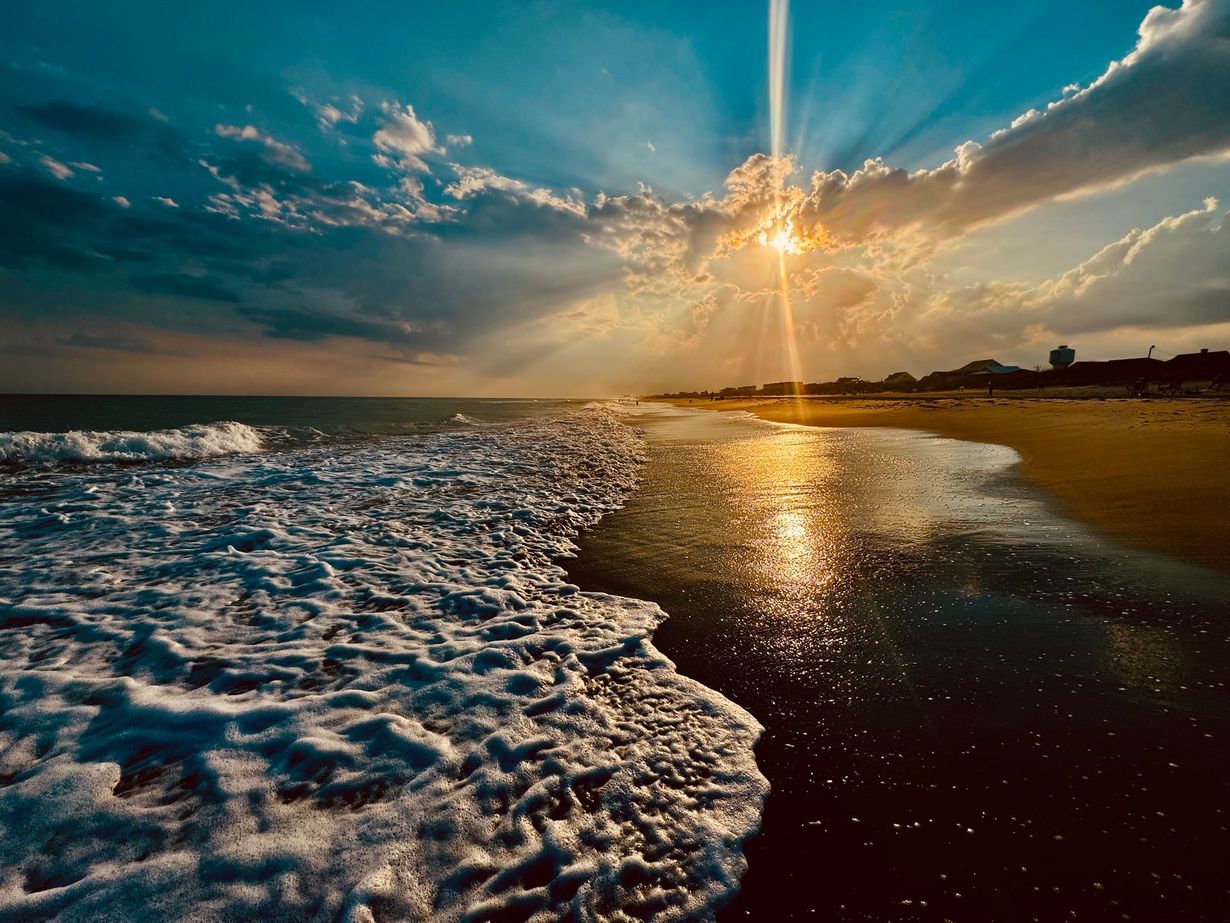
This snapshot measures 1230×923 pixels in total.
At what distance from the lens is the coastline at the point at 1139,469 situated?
602 centimetres

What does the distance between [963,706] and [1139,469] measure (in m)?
10.1

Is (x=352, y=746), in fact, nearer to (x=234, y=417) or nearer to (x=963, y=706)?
(x=963, y=706)

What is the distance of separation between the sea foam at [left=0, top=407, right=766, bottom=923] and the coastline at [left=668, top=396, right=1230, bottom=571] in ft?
21.7

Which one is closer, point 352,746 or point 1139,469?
point 352,746

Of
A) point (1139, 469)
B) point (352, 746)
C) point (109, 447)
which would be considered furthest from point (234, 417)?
point (1139, 469)

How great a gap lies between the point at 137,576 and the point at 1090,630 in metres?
10.2

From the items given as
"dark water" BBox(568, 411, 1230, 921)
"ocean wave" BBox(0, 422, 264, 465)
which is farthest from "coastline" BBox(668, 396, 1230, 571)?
"ocean wave" BBox(0, 422, 264, 465)

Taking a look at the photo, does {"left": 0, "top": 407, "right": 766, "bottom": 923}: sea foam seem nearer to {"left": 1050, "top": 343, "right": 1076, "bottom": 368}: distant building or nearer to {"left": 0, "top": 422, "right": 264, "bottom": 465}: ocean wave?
{"left": 0, "top": 422, "right": 264, "bottom": 465}: ocean wave

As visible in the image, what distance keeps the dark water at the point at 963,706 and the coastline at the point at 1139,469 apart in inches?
34.0

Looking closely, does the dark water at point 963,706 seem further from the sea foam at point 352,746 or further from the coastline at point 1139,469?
the coastline at point 1139,469

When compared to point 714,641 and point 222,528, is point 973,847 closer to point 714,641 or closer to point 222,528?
point 714,641

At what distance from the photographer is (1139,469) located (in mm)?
9172

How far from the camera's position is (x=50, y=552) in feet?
22.1

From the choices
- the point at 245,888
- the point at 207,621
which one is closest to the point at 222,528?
the point at 207,621
